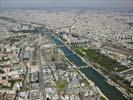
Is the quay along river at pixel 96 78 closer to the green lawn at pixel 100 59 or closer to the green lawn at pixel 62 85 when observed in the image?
the green lawn at pixel 100 59

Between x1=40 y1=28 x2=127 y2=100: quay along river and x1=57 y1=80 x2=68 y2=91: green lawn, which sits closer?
x1=40 y1=28 x2=127 y2=100: quay along river

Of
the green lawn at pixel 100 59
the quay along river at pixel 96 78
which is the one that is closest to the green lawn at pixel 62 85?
the quay along river at pixel 96 78

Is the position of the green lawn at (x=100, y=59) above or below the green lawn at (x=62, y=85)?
below

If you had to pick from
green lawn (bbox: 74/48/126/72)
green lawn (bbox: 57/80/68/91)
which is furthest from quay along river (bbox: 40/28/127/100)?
green lawn (bbox: 57/80/68/91)

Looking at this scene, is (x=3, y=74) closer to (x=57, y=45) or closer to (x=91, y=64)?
(x=91, y=64)

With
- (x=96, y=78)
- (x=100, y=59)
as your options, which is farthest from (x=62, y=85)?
(x=100, y=59)

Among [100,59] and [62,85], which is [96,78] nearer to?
[62,85]

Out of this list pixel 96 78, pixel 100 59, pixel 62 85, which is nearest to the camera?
pixel 62 85

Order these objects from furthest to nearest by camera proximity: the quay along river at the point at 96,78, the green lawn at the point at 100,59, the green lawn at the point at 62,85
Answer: the green lawn at the point at 100,59 < the green lawn at the point at 62,85 < the quay along river at the point at 96,78

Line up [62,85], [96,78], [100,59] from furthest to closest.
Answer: [100,59] < [96,78] < [62,85]

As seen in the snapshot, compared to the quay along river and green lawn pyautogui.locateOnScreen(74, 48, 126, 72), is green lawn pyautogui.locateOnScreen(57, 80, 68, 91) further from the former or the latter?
green lawn pyautogui.locateOnScreen(74, 48, 126, 72)

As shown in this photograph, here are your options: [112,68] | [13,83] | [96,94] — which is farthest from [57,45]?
[96,94]
